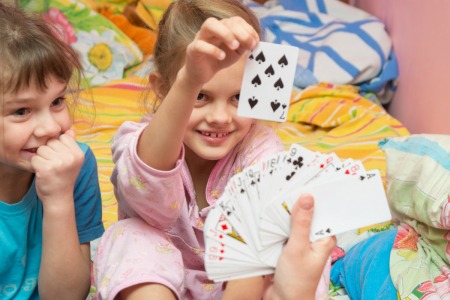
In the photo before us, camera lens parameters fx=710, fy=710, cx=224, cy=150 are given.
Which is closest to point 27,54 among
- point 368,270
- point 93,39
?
point 368,270

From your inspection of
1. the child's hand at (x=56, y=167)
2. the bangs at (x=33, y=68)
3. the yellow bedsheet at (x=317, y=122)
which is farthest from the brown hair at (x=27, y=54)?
the yellow bedsheet at (x=317, y=122)

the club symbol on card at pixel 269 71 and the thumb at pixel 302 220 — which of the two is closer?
the thumb at pixel 302 220

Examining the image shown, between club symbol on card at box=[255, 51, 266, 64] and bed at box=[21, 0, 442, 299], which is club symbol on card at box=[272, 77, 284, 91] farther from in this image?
bed at box=[21, 0, 442, 299]

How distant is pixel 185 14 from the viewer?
1.47 metres

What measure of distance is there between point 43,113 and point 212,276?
0.45 meters

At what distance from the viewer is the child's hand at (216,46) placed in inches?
41.8

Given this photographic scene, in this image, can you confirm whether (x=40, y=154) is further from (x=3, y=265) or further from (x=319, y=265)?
(x=319, y=265)

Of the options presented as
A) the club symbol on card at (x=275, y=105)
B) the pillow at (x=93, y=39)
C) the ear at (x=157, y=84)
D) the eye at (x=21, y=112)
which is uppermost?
the club symbol on card at (x=275, y=105)

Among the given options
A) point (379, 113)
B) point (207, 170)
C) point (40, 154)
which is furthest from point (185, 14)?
point (379, 113)

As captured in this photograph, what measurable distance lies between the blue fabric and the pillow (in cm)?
145

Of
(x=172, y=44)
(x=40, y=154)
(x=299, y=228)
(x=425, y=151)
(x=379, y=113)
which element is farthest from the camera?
(x=379, y=113)

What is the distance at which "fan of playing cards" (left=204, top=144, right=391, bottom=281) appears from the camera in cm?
103

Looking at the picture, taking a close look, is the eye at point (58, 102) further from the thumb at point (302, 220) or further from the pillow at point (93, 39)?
the pillow at point (93, 39)

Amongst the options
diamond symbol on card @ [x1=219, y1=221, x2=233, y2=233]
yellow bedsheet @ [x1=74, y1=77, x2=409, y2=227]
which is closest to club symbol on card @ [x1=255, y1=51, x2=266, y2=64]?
diamond symbol on card @ [x1=219, y1=221, x2=233, y2=233]
